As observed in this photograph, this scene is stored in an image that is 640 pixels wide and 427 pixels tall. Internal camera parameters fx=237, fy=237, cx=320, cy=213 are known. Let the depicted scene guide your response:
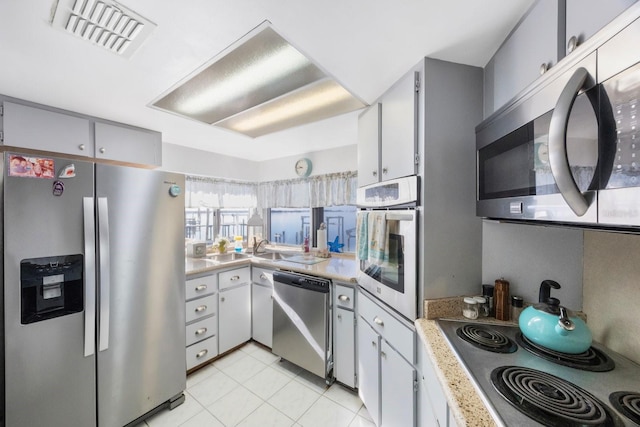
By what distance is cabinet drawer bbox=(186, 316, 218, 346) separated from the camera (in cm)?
210

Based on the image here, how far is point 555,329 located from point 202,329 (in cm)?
244

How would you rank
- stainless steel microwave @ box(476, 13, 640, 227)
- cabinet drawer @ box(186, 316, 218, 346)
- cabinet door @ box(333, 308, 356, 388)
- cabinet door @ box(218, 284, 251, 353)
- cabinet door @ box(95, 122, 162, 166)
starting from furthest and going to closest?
cabinet door @ box(218, 284, 251, 353)
cabinet drawer @ box(186, 316, 218, 346)
cabinet door @ box(95, 122, 162, 166)
cabinet door @ box(333, 308, 356, 388)
stainless steel microwave @ box(476, 13, 640, 227)

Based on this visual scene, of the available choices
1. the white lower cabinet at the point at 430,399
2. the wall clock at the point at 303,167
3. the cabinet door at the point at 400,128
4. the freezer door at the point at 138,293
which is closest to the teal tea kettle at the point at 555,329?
the white lower cabinet at the point at 430,399

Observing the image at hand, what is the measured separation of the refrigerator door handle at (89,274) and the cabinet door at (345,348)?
159 cm

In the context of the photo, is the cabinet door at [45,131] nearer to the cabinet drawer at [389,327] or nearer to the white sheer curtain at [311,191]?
the white sheer curtain at [311,191]

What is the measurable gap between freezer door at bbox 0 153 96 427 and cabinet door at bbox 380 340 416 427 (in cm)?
175

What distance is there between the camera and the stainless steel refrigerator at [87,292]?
1195 millimetres

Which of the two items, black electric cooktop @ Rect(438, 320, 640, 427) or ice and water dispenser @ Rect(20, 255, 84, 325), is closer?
black electric cooktop @ Rect(438, 320, 640, 427)

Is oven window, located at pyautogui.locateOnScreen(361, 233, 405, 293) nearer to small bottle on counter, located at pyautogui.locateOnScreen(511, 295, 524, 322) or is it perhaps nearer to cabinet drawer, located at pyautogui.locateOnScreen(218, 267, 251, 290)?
small bottle on counter, located at pyautogui.locateOnScreen(511, 295, 524, 322)

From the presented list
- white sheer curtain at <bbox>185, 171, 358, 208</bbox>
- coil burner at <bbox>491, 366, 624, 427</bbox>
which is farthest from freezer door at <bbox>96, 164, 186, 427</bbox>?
coil burner at <bbox>491, 366, 624, 427</bbox>

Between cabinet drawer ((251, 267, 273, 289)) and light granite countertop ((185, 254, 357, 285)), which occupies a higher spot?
light granite countertop ((185, 254, 357, 285))

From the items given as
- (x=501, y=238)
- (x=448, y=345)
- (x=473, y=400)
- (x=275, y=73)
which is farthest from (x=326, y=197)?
(x=473, y=400)

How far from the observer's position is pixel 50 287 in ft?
4.18

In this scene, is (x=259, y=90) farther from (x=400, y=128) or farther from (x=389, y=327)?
(x=389, y=327)
